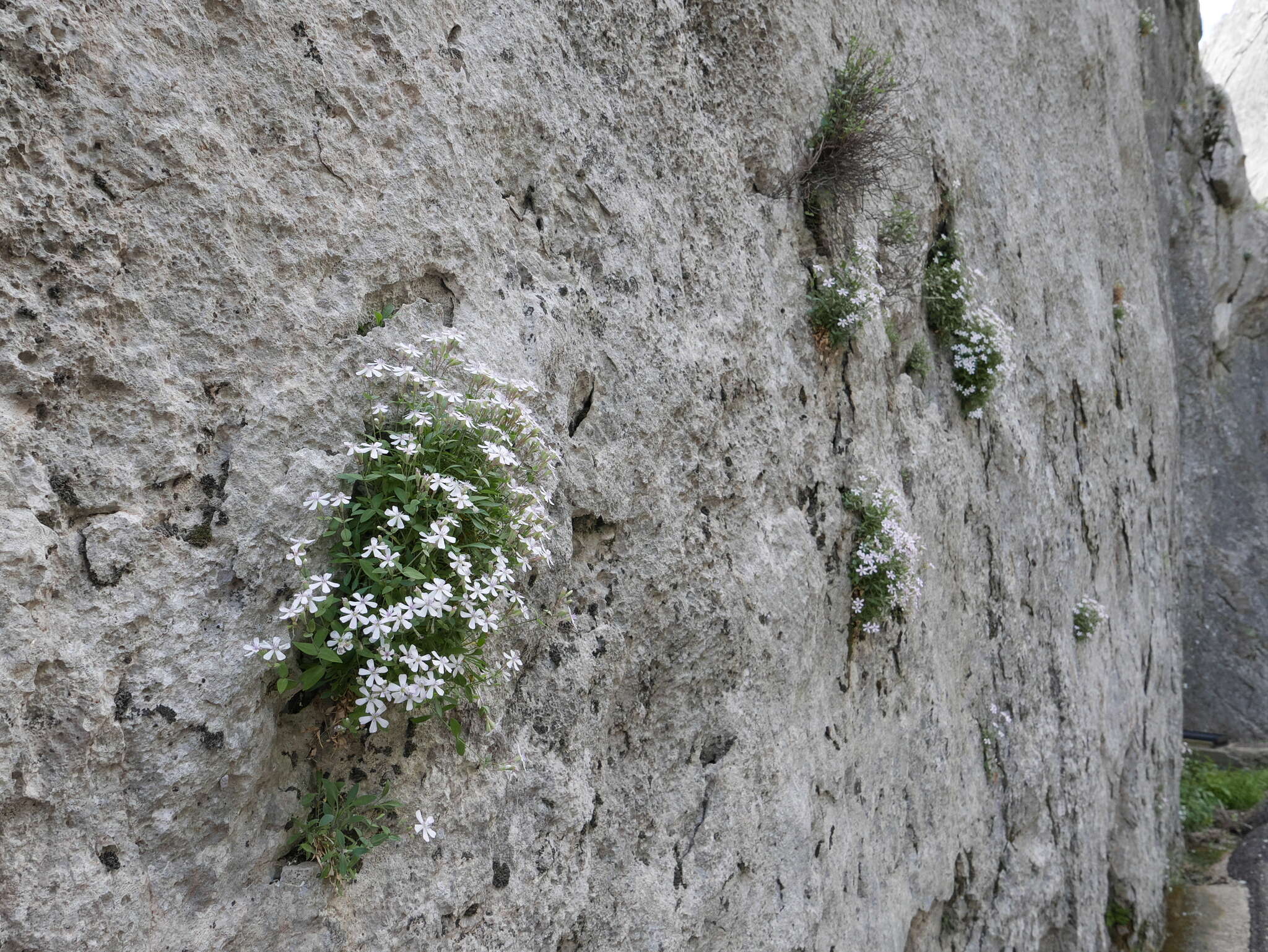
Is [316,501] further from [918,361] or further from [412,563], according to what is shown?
[918,361]

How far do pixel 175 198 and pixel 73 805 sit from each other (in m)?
1.43

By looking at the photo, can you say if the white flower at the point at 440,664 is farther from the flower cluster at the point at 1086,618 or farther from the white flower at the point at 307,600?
the flower cluster at the point at 1086,618

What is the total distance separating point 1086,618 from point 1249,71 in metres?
27.2

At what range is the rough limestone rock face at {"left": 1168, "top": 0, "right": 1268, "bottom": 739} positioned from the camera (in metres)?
14.6

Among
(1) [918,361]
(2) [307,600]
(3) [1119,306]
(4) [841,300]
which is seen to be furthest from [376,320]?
(3) [1119,306]

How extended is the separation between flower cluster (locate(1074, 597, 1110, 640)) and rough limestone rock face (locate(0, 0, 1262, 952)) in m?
1.29

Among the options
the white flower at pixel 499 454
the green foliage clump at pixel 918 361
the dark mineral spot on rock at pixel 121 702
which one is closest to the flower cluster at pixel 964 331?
the green foliage clump at pixel 918 361

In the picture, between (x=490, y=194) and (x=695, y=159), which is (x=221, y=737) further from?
(x=695, y=159)

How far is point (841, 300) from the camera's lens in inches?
168

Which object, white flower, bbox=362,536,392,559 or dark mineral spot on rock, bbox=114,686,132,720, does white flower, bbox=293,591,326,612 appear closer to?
white flower, bbox=362,536,392,559

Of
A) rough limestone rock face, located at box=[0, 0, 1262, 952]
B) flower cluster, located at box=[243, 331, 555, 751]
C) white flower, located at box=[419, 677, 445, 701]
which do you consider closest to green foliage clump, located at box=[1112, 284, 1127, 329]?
rough limestone rock face, located at box=[0, 0, 1262, 952]

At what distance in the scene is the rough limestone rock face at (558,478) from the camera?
74.5 inches

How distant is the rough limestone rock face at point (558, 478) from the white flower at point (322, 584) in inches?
5.9

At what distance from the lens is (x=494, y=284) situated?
2859 millimetres
